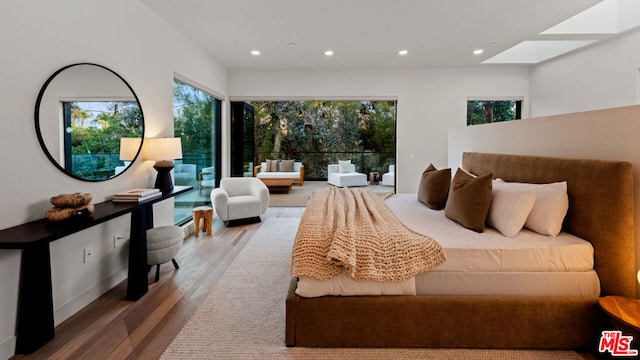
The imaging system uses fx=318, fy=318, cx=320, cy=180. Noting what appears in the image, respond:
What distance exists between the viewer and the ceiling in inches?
134

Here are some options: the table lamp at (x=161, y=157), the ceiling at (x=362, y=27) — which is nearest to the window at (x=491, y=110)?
the ceiling at (x=362, y=27)

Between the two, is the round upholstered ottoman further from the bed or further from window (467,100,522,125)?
window (467,100,522,125)

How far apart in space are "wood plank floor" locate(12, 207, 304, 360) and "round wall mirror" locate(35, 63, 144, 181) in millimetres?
1067

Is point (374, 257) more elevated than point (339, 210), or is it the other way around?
point (339, 210)

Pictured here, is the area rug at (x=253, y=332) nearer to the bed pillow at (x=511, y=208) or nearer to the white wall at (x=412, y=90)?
the bed pillow at (x=511, y=208)

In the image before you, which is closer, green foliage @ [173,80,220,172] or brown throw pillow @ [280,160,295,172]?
green foliage @ [173,80,220,172]

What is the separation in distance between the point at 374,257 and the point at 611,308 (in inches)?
52.1

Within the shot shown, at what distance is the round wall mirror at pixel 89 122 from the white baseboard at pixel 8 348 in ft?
3.72

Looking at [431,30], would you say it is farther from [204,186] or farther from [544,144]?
[204,186]

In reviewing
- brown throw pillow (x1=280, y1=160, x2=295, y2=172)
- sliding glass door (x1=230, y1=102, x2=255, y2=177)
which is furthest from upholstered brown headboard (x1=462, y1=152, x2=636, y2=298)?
brown throw pillow (x1=280, y1=160, x2=295, y2=172)

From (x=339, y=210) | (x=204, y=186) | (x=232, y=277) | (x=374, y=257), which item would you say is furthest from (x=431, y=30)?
(x=204, y=186)

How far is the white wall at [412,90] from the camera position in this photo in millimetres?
6039

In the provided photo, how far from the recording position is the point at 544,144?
2727 millimetres

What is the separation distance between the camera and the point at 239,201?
4.96m
